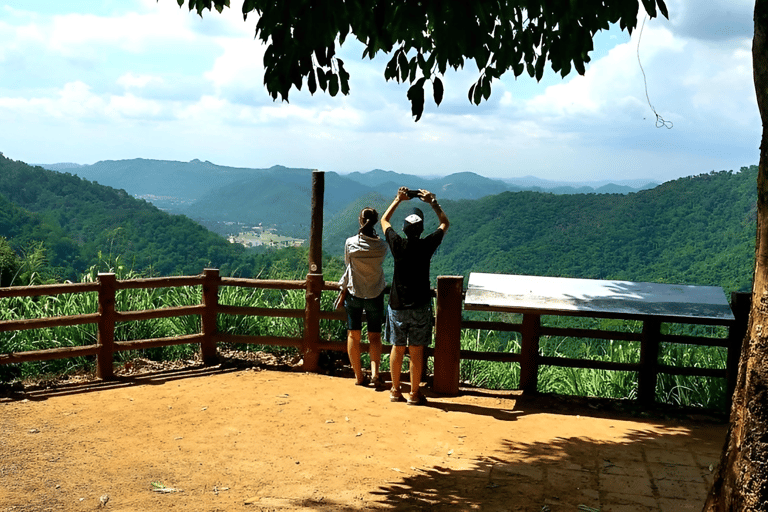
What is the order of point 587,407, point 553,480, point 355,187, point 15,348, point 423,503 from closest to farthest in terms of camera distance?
point 423,503
point 553,480
point 587,407
point 15,348
point 355,187

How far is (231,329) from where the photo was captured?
31.5ft

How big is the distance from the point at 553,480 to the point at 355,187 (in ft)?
374

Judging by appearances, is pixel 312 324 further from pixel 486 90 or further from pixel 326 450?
pixel 486 90

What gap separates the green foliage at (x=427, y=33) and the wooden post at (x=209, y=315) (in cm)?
365

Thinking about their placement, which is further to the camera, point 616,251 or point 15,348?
point 616,251

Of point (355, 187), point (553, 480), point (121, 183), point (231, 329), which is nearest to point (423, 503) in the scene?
point (553, 480)

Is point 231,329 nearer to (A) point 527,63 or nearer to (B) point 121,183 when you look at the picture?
(A) point 527,63

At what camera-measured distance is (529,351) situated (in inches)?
305

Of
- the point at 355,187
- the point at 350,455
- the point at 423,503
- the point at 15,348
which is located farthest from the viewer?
the point at 355,187

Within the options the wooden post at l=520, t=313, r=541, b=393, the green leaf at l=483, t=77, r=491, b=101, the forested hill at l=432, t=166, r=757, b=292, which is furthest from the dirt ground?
the forested hill at l=432, t=166, r=757, b=292

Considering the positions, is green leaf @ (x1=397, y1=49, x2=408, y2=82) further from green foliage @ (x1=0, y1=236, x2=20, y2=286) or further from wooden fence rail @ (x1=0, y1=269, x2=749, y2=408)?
green foliage @ (x1=0, y1=236, x2=20, y2=286)

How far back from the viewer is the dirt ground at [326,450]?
4938 mm

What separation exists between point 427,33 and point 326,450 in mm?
3553

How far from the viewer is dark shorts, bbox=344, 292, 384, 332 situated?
776 cm
